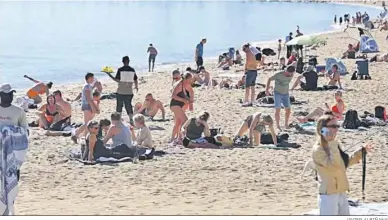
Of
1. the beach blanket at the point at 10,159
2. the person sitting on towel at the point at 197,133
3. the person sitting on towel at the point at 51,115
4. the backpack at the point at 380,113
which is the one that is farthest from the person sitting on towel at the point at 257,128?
the beach blanket at the point at 10,159

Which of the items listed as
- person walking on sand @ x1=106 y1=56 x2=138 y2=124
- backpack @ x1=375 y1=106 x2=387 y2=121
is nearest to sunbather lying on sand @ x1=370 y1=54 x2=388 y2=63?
backpack @ x1=375 y1=106 x2=387 y2=121

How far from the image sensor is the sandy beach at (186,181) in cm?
758

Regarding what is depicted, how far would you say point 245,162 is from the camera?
1010cm

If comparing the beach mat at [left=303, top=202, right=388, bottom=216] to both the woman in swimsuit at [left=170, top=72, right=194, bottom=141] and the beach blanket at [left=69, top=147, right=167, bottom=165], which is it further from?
the woman in swimsuit at [left=170, top=72, right=194, bottom=141]

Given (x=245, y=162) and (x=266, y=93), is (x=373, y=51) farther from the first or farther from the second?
(x=245, y=162)

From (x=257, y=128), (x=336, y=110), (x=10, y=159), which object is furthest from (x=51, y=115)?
(x=10, y=159)

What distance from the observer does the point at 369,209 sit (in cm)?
716

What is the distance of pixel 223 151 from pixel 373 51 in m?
17.8

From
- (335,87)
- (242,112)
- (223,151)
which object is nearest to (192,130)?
(223,151)

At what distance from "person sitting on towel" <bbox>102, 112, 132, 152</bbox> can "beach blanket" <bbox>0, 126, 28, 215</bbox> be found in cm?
373

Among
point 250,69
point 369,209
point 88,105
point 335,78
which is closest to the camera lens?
point 369,209

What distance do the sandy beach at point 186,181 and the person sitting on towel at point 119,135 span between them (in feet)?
1.53

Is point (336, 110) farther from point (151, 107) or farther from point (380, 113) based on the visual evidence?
point (151, 107)

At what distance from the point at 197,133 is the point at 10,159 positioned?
5040mm
